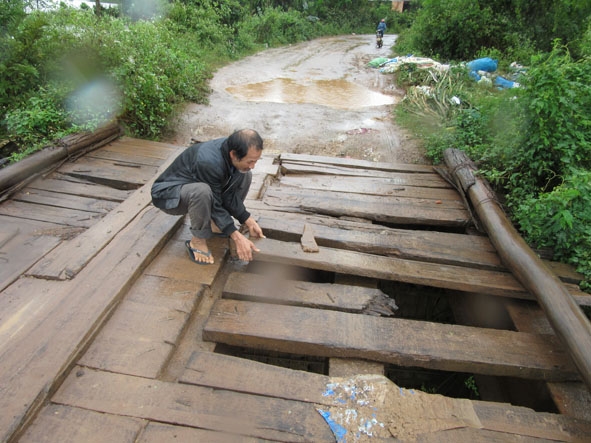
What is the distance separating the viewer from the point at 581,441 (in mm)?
1702

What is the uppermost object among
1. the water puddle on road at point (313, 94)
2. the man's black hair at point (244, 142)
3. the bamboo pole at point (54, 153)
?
the man's black hair at point (244, 142)

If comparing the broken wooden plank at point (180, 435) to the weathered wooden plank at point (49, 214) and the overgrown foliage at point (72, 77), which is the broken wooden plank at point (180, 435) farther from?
the overgrown foliage at point (72, 77)

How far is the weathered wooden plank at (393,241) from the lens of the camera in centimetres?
285

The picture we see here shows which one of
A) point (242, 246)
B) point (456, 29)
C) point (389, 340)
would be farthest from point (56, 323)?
point (456, 29)

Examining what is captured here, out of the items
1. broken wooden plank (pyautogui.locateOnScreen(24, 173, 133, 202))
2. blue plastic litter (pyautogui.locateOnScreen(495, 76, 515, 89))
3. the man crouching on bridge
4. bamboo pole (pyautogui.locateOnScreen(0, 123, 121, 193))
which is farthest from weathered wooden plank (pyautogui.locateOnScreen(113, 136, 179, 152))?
blue plastic litter (pyautogui.locateOnScreen(495, 76, 515, 89))

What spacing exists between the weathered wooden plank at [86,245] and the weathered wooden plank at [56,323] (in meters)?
0.06

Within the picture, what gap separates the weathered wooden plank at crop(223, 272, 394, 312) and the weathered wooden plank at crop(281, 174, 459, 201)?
1583mm

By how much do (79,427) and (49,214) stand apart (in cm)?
223

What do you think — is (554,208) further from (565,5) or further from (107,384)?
(565,5)

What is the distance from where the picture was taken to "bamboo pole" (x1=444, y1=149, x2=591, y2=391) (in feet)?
6.48

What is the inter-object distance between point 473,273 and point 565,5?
37.1 feet

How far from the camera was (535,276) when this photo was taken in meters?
2.44

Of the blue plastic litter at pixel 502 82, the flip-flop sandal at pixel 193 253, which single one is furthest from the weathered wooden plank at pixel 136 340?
the blue plastic litter at pixel 502 82

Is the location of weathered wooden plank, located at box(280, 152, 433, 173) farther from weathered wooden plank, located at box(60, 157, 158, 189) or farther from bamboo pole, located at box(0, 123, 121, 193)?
bamboo pole, located at box(0, 123, 121, 193)
